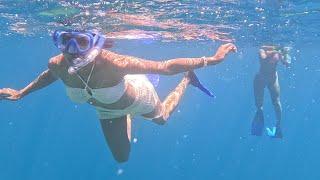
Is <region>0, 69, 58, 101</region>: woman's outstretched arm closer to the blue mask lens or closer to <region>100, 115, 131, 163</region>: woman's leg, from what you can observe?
<region>100, 115, 131, 163</region>: woman's leg

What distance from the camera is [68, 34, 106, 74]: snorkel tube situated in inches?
248

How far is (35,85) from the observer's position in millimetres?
8805

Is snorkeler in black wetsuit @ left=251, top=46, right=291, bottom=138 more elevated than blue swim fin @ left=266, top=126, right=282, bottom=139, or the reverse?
snorkeler in black wetsuit @ left=251, top=46, right=291, bottom=138

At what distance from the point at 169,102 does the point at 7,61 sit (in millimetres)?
47892

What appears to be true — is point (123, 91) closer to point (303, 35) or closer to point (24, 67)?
point (303, 35)

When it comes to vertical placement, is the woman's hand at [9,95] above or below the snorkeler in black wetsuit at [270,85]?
above

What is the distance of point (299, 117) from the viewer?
414 feet

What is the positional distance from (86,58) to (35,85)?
8.95ft

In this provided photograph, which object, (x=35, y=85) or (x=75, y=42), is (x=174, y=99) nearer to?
(x=35, y=85)

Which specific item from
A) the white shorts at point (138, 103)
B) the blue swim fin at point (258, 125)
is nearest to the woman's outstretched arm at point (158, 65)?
the white shorts at point (138, 103)

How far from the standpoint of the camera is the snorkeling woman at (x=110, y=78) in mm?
6766

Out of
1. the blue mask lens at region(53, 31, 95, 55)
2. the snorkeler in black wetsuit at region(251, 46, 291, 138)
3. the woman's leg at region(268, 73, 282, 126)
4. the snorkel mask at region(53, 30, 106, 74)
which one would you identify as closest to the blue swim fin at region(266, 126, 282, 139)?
the snorkeler in black wetsuit at region(251, 46, 291, 138)

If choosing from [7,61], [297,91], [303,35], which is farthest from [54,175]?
[303,35]

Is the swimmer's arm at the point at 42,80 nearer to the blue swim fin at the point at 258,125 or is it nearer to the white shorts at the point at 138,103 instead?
the white shorts at the point at 138,103
